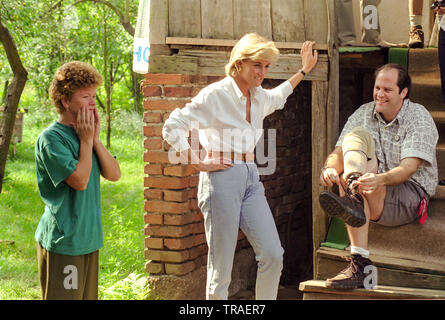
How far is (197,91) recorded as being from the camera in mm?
5801

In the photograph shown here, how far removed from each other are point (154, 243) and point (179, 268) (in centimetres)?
32

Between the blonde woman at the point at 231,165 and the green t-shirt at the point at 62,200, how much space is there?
2.72ft

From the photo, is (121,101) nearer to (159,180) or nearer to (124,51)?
(124,51)

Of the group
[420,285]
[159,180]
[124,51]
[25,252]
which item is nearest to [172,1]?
[159,180]

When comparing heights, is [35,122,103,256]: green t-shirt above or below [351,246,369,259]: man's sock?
above

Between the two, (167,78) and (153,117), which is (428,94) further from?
(153,117)

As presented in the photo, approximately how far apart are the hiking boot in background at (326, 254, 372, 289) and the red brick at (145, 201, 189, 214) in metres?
1.72

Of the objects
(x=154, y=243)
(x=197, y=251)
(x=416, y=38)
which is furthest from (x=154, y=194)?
(x=416, y=38)

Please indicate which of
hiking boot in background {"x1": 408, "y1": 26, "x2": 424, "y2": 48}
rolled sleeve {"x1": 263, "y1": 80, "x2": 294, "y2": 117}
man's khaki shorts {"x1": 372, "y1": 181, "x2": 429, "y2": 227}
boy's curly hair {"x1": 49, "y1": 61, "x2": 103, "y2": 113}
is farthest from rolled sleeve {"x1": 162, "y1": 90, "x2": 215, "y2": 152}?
hiking boot in background {"x1": 408, "y1": 26, "x2": 424, "y2": 48}

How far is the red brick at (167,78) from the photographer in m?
5.68

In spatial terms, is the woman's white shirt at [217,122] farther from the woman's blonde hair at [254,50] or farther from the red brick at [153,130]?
the red brick at [153,130]

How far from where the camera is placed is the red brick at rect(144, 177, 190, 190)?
18.8 feet

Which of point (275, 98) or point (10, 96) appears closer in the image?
point (275, 98)

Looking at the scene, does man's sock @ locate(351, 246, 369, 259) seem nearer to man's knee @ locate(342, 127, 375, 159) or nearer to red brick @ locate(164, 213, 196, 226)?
man's knee @ locate(342, 127, 375, 159)
